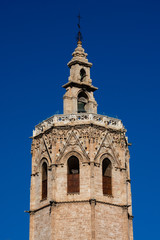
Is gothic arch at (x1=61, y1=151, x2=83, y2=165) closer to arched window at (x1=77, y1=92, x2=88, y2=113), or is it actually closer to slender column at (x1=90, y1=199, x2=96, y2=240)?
slender column at (x1=90, y1=199, x2=96, y2=240)

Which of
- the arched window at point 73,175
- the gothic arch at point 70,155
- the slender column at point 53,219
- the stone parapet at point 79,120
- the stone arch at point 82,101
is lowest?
the slender column at point 53,219

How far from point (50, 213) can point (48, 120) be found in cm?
877

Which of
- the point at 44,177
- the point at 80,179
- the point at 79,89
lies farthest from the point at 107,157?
the point at 79,89

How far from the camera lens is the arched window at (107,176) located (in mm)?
63844

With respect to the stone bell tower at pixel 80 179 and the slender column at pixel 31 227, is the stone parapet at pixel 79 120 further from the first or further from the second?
the slender column at pixel 31 227

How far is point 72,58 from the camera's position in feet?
234

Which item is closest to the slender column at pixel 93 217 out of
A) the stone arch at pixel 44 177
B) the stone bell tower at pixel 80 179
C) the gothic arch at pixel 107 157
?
the stone bell tower at pixel 80 179

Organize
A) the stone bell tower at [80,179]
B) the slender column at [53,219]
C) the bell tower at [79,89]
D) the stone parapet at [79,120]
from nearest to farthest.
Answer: the slender column at [53,219], the stone bell tower at [80,179], the stone parapet at [79,120], the bell tower at [79,89]

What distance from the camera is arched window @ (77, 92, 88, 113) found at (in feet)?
229

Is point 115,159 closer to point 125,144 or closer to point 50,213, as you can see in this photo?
point 125,144

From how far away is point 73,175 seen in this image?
2506 inches

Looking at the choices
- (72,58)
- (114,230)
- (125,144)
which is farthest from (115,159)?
(72,58)

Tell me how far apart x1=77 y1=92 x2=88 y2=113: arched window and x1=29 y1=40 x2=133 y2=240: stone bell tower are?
5.16 ft

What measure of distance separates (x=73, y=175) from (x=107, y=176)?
305 centimetres
